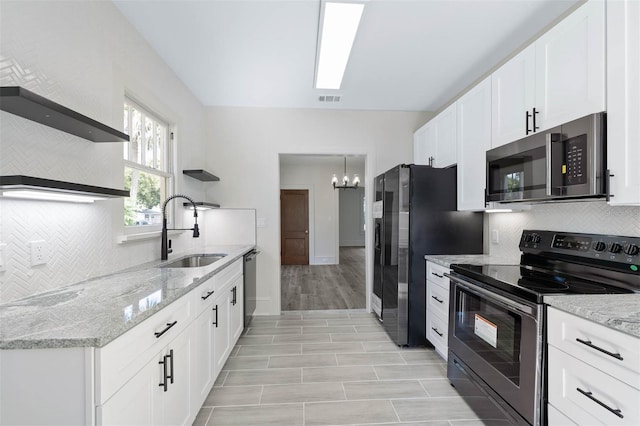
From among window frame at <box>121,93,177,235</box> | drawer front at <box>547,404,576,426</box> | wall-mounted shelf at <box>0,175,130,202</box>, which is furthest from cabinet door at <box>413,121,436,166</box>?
Answer: wall-mounted shelf at <box>0,175,130,202</box>

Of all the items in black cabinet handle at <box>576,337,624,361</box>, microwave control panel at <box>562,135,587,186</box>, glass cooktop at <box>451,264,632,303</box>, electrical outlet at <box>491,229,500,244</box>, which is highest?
microwave control panel at <box>562,135,587,186</box>

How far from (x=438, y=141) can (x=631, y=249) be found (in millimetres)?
1954

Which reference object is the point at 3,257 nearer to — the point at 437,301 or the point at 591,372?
the point at 591,372

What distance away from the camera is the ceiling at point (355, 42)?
6.63ft

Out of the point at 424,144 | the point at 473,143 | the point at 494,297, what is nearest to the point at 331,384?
the point at 494,297

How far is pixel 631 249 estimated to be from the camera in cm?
153

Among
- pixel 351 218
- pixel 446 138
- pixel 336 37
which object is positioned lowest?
pixel 351 218

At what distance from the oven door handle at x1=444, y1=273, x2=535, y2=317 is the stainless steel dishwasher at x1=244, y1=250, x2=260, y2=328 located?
6.60 ft

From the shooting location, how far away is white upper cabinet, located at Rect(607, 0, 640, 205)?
1310 millimetres

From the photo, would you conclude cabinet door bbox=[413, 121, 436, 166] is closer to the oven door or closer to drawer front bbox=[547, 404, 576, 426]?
the oven door

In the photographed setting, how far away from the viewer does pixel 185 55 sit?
2.63m

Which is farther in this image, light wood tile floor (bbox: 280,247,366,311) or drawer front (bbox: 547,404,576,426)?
light wood tile floor (bbox: 280,247,366,311)

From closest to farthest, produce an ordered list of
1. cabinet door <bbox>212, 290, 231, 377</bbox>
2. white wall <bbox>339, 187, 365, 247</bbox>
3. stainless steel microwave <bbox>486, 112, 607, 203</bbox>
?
1. stainless steel microwave <bbox>486, 112, 607, 203</bbox>
2. cabinet door <bbox>212, 290, 231, 377</bbox>
3. white wall <bbox>339, 187, 365, 247</bbox>

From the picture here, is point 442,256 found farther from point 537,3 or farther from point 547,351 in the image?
point 537,3
